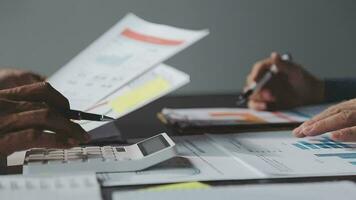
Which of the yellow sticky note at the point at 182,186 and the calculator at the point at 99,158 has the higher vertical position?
the calculator at the point at 99,158

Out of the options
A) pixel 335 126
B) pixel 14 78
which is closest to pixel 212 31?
Answer: pixel 14 78

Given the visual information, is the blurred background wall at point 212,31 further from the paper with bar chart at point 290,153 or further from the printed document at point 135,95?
the paper with bar chart at point 290,153

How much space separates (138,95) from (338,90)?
64 cm

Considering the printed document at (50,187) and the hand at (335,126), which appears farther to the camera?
the hand at (335,126)

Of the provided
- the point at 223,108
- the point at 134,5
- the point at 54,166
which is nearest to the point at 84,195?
the point at 54,166

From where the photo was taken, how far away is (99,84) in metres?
1.10

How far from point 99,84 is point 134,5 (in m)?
1.21

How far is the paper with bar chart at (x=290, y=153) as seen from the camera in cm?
79

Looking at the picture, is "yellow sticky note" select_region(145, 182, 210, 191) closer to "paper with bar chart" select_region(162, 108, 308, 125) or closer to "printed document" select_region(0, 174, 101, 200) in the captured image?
"printed document" select_region(0, 174, 101, 200)

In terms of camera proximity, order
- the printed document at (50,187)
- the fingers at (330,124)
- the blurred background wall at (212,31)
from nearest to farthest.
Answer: the printed document at (50,187) → the fingers at (330,124) → the blurred background wall at (212,31)

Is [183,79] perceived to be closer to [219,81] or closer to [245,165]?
[245,165]

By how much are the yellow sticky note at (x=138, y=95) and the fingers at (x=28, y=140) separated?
26 centimetres

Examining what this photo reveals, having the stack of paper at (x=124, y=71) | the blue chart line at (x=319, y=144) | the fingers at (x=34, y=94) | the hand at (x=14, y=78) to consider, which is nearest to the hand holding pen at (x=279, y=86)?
the stack of paper at (x=124, y=71)

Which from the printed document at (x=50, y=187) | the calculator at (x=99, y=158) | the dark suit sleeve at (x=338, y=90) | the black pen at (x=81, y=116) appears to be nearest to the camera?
the printed document at (x=50, y=187)
